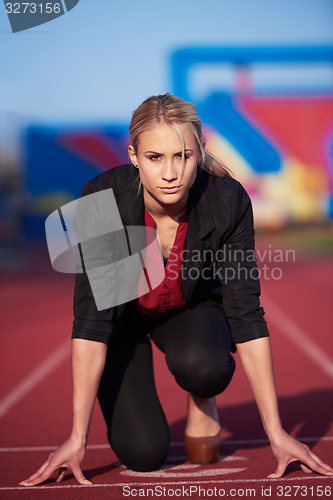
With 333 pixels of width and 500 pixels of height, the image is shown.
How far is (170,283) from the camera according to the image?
2.50 m

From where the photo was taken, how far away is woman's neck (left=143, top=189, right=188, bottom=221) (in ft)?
8.09

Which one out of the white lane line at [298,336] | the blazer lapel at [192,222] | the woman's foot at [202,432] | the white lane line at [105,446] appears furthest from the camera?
the white lane line at [298,336]

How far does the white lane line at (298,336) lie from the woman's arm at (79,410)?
8.11 ft

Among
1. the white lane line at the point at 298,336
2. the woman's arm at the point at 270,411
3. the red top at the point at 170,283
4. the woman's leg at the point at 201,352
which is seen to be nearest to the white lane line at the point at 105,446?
the woman's leg at the point at 201,352

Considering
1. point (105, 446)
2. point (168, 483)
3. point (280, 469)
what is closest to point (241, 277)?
point (280, 469)

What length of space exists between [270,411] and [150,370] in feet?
2.50

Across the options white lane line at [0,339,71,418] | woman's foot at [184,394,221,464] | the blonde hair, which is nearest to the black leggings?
woman's foot at [184,394,221,464]

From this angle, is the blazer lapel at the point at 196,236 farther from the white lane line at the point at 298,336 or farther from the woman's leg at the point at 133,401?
the white lane line at the point at 298,336

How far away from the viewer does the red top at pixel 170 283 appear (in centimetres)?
248

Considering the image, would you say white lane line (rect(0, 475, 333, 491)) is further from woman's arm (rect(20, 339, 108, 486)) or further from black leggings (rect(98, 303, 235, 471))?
black leggings (rect(98, 303, 235, 471))

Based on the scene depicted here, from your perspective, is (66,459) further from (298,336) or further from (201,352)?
(298,336)

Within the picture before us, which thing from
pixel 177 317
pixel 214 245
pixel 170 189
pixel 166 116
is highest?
pixel 166 116

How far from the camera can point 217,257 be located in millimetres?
2529

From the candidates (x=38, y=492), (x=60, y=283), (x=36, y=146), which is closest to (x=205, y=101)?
(x=36, y=146)
